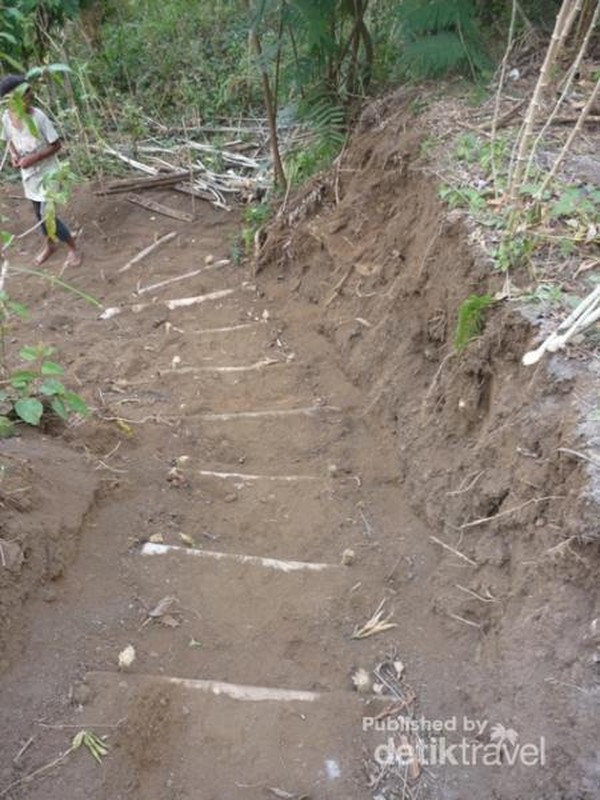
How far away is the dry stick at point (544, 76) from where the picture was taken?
10.8ft

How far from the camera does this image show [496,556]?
2766mm

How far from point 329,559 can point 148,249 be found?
4.21 metres

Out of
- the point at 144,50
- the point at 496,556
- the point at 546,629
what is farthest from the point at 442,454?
the point at 144,50

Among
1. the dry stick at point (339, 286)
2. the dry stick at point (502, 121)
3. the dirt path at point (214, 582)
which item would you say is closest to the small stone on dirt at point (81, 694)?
the dirt path at point (214, 582)

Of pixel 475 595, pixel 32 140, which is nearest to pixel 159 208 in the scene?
pixel 32 140

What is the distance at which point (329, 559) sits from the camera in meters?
3.21

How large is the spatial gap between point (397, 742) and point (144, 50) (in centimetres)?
898

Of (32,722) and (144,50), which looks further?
(144,50)

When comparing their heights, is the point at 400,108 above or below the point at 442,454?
above

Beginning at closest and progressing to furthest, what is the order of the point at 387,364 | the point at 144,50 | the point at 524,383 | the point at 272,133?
the point at 524,383 → the point at 387,364 → the point at 272,133 → the point at 144,50

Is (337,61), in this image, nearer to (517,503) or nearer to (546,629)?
(517,503)

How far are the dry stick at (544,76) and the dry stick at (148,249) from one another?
360 cm

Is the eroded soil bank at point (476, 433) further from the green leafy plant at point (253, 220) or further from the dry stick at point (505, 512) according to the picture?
the green leafy plant at point (253, 220)

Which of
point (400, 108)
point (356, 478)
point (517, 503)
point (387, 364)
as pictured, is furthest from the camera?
point (400, 108)
